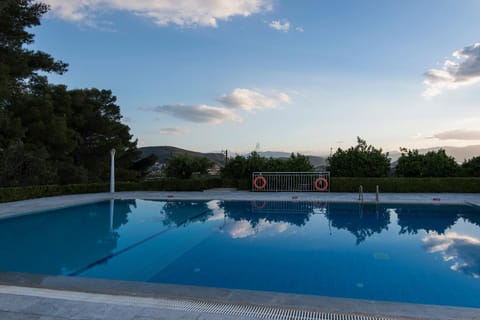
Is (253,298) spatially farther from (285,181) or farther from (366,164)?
(366,164)

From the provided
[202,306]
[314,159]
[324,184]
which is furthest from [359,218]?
[314,159]

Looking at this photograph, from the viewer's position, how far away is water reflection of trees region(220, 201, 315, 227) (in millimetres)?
8881

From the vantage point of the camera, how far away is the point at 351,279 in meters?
4.29

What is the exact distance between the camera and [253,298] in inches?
119

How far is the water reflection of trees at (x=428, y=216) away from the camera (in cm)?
783

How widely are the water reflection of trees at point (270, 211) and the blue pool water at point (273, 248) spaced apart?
3 cm

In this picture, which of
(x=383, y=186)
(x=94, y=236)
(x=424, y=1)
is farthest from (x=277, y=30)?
(x=94, y=236)

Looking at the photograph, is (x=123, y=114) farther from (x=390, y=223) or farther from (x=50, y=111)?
(x=390, y=223)

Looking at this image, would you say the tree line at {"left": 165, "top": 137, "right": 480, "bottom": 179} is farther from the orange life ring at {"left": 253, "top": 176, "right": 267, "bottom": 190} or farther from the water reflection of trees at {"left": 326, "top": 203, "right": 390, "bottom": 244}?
the water reflection of trees at {"left": 326, "top": 203, "right": 390, "bottom": 244}

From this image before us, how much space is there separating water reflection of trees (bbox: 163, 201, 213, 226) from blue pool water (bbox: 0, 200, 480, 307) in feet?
0.11

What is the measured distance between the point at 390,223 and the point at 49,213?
964cm

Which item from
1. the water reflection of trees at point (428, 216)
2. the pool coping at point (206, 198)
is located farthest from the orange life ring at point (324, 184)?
the water reflection of trees at point (428, 216)

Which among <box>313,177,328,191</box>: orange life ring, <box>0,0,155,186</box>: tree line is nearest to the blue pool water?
<box>313,177,328,191</box>: orange life ring

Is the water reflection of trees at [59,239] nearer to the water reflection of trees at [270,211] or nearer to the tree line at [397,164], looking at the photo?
the water reflection of trees at [270,211]
